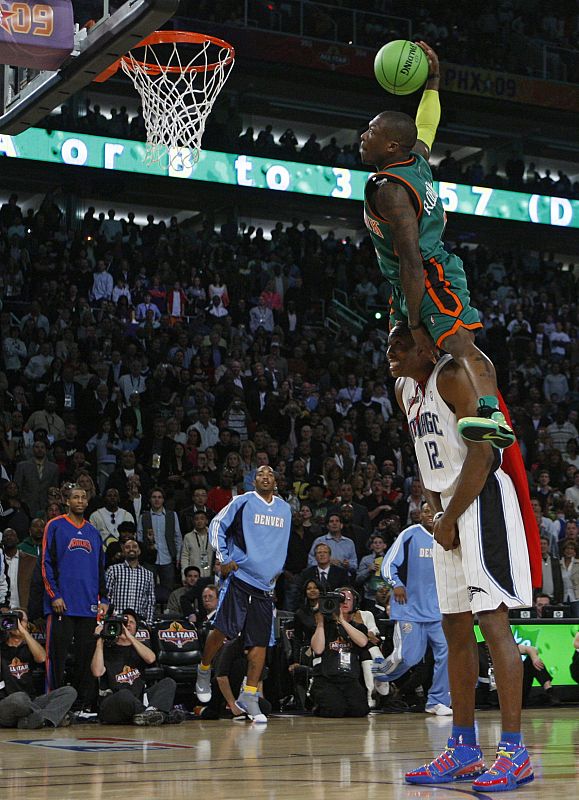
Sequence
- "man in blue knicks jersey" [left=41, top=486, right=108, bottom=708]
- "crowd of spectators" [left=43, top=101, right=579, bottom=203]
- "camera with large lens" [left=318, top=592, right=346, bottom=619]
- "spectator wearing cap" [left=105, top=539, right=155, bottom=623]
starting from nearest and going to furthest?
"man in blue knicks jersey" [left=41, top=486, right=108, bottom=708] < "camera with large lens" [left=318, top=592, right=346, bottom=619] < "spectator wearing cap" [left=105, top=539, right=155, bottom=623] < "crowd of spectators" [left=43, top=101, right=579, bottom=203]

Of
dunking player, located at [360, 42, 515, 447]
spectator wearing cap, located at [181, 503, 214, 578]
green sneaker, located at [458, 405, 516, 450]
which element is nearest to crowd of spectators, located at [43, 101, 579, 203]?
spectator wearing cap, located at [181, 503, 214, 578]

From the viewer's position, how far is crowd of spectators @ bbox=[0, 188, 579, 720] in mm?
13008

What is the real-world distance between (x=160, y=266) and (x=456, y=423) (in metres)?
15.8

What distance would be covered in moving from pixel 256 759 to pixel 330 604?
14.2ft

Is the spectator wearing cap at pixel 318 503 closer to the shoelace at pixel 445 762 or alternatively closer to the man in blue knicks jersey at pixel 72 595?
Result: the man in blue knicks jersey at pixel 72 595

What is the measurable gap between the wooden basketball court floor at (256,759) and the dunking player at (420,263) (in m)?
1.58

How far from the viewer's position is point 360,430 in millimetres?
17422

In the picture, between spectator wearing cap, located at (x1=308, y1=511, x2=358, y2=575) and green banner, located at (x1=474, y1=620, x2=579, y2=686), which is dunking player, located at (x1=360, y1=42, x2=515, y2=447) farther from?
spectator wearing cap, located at (x1=308, y1=511, x2=358, y2=575)

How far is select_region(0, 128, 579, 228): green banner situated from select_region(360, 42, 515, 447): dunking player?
13.5m

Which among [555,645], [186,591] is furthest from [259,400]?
[555,645]

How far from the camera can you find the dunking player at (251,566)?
31.4 feet

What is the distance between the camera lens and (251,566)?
31.8 feet

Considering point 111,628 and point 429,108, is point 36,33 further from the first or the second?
point 111,628

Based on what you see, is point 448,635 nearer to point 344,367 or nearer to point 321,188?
point 344,367
